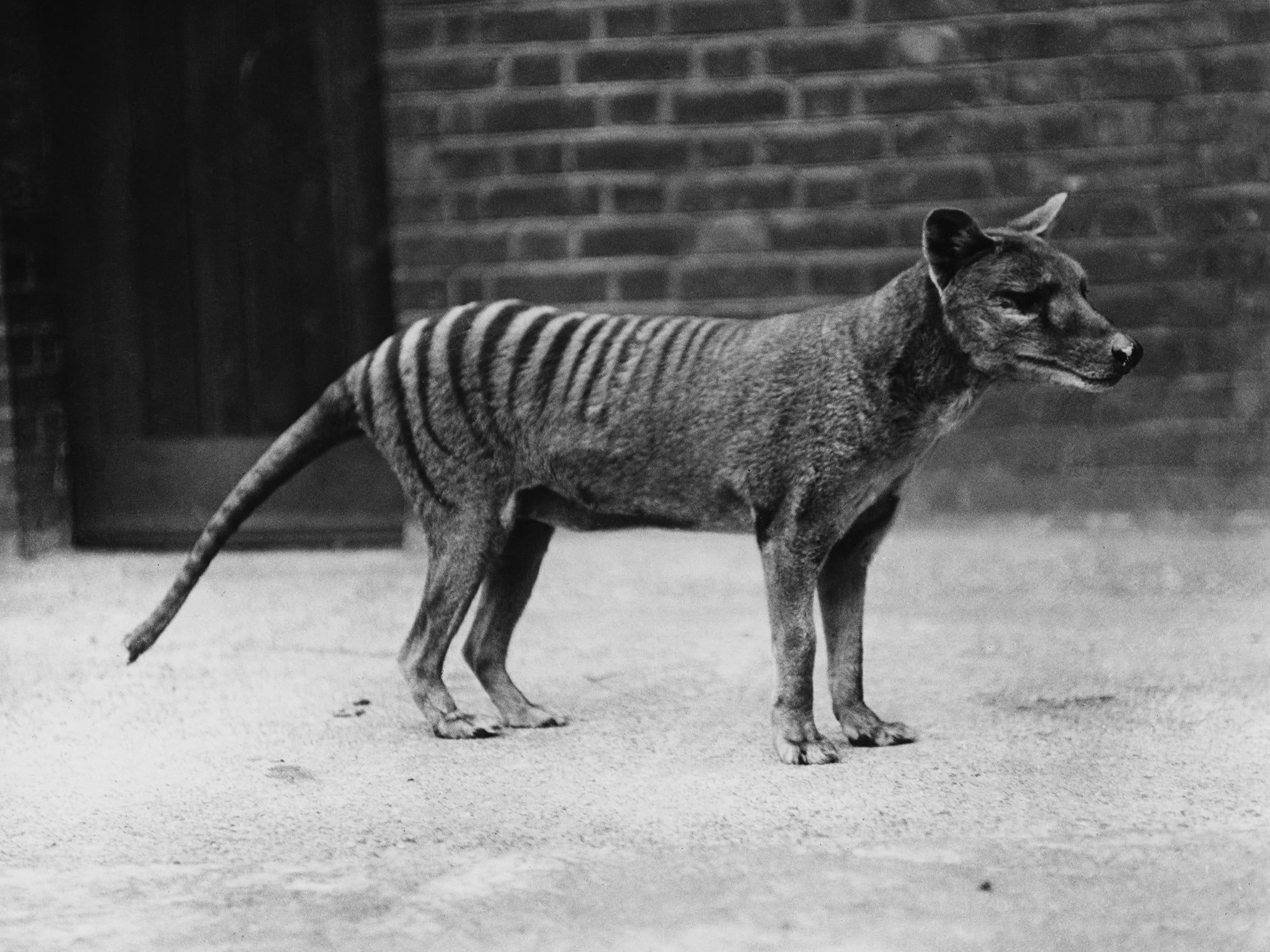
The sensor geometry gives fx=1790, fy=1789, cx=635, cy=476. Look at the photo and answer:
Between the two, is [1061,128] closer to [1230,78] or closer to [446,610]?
[1230,78]

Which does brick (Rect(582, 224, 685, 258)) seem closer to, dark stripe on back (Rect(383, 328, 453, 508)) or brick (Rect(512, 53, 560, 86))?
brick (Rect(512, 53, 560, 86))

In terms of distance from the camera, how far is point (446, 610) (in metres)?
4.87

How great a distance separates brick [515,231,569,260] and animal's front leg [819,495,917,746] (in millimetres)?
3048

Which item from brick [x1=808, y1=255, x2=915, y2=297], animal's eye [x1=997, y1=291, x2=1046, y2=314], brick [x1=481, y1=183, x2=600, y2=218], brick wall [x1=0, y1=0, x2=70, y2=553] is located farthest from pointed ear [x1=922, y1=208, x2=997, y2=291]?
brick wall [x1=0, y1=0, x2=70, y2=553]

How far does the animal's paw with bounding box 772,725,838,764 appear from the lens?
14.8 feet

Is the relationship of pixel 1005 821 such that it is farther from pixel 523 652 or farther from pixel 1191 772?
pixel 523 652

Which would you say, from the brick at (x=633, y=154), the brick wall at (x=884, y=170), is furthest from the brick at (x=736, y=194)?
the brick at (x=633, y=154)

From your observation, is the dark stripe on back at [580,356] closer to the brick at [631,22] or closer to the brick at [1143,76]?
the brick at [631,22]

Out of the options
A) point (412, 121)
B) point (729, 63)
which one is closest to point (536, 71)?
point (412, 121)

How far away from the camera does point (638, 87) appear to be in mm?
7395

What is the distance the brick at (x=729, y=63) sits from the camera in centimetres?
734

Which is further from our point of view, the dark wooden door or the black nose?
the dark wooden door

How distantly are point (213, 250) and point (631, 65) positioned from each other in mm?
2054

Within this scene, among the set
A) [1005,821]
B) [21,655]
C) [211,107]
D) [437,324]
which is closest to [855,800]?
[1005,821]
